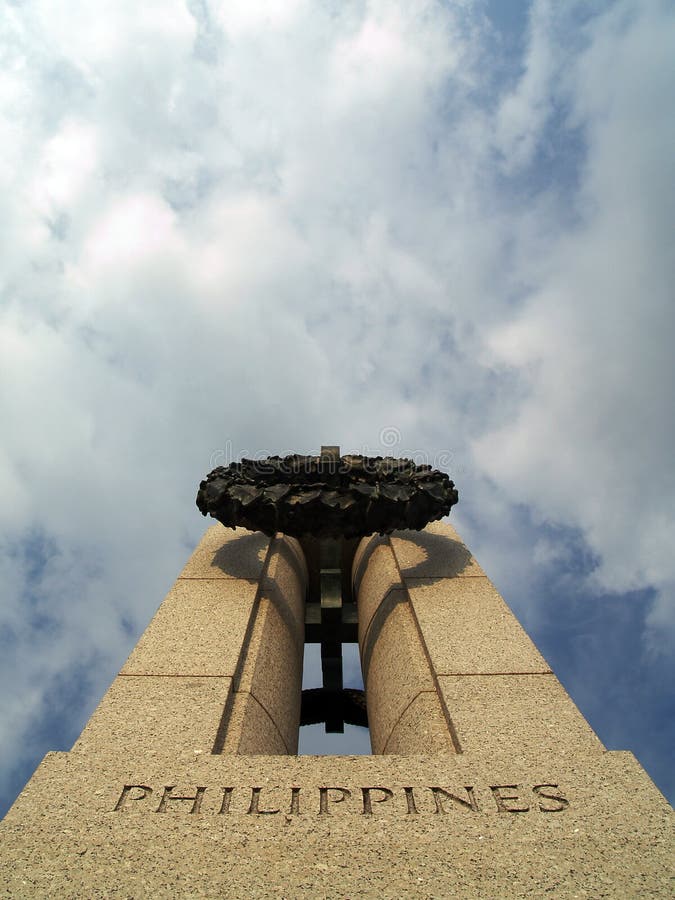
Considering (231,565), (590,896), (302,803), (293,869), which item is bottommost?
(590,896)

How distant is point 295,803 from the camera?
369 cm

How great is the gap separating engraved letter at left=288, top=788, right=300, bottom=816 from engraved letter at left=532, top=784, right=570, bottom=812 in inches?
61.7

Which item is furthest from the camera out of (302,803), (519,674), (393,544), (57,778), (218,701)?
(393,544)

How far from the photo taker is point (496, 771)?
3998 mm

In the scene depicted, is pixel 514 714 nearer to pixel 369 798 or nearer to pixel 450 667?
pixel 450 667

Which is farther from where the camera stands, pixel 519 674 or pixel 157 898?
pixel 519 674

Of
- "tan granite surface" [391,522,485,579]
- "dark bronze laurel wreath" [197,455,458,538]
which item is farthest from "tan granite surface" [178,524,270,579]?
"tan granite surface" [391,522,485,579]

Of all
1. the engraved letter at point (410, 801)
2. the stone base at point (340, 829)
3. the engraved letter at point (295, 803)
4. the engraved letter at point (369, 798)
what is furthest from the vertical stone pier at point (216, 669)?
the engraved letter at point (410, 801)

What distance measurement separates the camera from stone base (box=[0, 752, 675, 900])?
10.2 ft

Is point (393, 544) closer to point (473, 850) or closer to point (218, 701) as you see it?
point (218, 701)

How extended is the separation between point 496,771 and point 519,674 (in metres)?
1.70

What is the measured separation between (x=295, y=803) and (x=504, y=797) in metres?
1.39

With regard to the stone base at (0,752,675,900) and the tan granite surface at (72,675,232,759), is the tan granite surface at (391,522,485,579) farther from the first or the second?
the stone base at (0,752,675,900)

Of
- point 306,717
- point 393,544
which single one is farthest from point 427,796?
point 306,717
